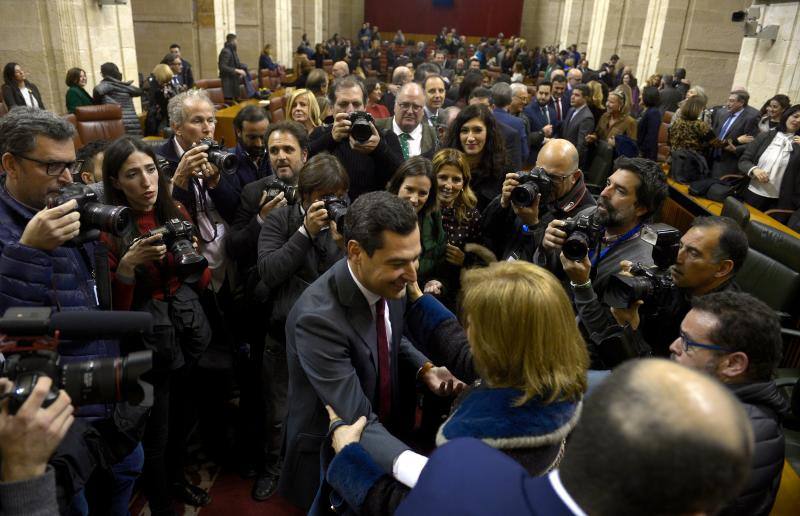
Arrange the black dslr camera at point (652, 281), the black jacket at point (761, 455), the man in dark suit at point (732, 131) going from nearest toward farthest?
the black jacket at point (761, 455), the black dslr camera at point (652, 281), the man in dark suit at point (732, 131)

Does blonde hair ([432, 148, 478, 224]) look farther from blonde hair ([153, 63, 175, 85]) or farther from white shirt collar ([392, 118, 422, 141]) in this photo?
blonde hair ([153, 63, 175, 85])

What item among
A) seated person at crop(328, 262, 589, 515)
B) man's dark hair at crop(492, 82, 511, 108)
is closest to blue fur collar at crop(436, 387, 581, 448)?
seated person at crop(328, 262, 589, 515)

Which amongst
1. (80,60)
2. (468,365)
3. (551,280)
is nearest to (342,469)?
(468,365)

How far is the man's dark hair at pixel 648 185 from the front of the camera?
2.56 metres

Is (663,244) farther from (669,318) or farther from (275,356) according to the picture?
(275,356)

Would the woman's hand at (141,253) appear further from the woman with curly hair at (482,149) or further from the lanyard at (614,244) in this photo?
the woman with curly hair at (482,149)

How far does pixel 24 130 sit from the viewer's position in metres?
1.91

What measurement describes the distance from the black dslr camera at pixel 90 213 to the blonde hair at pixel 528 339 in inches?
49.4

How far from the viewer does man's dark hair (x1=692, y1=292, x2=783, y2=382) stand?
5.64ft

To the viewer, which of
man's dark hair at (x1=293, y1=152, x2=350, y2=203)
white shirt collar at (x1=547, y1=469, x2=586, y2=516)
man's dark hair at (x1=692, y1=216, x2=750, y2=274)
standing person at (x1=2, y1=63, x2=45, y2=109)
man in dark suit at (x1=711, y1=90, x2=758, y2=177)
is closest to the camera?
white shirt collar at (x1=547, y1=469, x2=586, y2=516)

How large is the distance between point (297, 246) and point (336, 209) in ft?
0.80

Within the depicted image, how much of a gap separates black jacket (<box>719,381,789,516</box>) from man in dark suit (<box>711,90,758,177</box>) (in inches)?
211

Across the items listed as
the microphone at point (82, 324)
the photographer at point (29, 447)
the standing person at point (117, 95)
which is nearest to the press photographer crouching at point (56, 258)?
the photographer at point (29, 447)

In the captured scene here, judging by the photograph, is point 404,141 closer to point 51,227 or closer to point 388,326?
point 388,326
